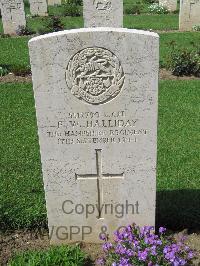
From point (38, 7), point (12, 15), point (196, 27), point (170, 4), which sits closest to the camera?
point (196, 27)

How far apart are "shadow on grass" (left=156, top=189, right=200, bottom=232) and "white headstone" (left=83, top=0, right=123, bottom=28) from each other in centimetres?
859

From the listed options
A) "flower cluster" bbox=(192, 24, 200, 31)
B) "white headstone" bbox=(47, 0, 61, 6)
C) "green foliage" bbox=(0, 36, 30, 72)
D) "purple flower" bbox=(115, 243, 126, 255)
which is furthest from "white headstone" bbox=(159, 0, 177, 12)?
"purple flower" bbox=(115, 243, 126, 255)

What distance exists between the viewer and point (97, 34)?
333 centimetres

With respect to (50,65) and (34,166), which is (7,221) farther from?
(50,65)

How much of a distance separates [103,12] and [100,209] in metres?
9.41

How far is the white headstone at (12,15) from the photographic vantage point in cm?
1577

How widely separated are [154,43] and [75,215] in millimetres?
1859

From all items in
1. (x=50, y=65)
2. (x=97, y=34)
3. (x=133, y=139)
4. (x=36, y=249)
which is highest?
(x=97, y=34)

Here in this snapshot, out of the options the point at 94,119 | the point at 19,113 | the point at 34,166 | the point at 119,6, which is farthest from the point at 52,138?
the point at 119,6

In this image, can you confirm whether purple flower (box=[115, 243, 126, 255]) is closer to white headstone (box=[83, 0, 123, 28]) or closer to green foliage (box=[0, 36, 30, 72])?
green foliage (box=[0, 36, 30, 72])

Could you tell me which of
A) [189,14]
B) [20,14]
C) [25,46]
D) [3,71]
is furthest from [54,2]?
[3,71]

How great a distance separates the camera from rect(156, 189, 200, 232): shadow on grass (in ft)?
14.7

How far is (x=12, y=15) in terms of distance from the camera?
52.4 ft

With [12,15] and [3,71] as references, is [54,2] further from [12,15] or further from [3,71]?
[3,71]
